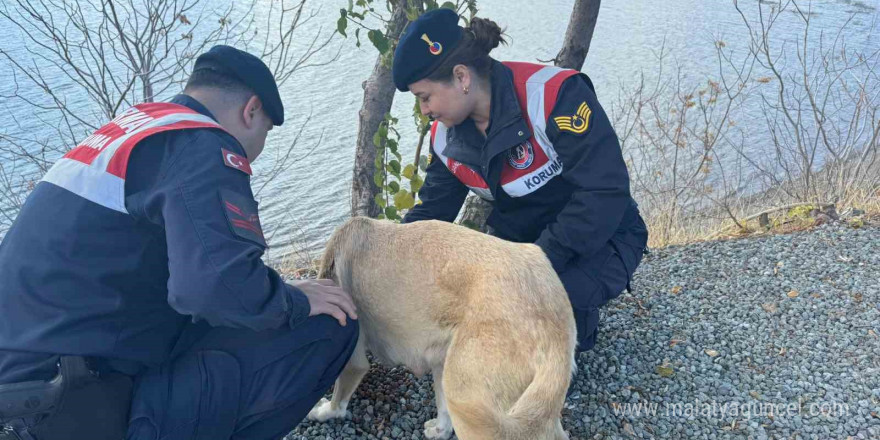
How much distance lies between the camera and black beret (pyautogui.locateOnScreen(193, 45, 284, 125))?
2.32 m

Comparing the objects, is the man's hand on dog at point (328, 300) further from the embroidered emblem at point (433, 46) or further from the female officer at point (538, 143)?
the embroidered emblem at point (433, 46)

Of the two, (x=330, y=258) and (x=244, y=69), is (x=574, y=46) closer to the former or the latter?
(x=330, y=258)

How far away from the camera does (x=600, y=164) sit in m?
2.90

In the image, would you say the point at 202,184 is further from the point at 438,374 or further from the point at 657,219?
the point at 657,219

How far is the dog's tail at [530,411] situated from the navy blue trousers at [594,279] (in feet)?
2.72

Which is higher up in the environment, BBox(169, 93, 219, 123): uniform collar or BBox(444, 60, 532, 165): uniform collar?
BBox(169, 93, 219, 123): uniform collar

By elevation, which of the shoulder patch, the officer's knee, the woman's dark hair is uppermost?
the woman's dark hair

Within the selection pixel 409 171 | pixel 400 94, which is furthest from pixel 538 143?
pixel 400 94

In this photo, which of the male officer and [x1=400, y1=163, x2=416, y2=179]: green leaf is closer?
the male officer

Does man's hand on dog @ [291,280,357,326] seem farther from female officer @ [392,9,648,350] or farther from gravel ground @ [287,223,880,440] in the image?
female officer @ [392,9,648,350]


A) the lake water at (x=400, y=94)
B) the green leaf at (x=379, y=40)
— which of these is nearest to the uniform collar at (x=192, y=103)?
the green leaf at (x=379, y=40)

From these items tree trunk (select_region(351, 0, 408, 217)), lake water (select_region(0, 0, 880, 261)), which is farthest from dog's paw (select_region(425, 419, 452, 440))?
lake water (select_region(0, 0, 880, 261))

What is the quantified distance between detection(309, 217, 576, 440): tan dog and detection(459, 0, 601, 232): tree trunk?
70.1 inches

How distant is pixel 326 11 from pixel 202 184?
10742 mm
